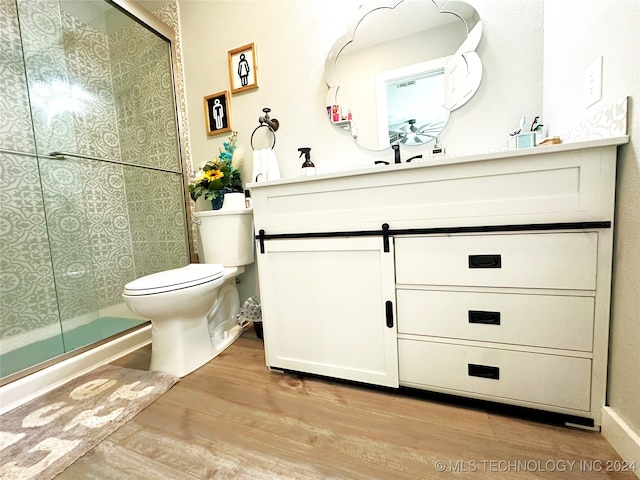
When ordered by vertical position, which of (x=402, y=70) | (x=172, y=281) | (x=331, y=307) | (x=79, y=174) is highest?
(x=402, y=70)

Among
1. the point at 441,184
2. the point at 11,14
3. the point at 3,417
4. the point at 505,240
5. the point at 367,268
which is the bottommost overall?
the point at 3,417

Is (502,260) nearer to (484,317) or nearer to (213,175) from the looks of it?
(484,317)

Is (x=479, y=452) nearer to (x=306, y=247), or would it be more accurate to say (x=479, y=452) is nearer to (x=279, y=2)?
(x=306, y=247)

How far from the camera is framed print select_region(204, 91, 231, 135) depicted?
1.76 meters

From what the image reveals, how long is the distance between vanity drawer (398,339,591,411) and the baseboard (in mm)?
48

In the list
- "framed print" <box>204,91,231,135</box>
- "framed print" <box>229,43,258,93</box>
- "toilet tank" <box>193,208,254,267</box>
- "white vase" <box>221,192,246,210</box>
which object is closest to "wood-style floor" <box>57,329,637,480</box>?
"toilet tank" <box>193,208,254,267</box>

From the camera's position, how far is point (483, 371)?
2.89 ft

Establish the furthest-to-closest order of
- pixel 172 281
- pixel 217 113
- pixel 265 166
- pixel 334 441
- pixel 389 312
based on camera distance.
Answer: pixel 217 113 < pixel 265 166 < pixel 172 281 < pixel 389 312 < pixel 334 441

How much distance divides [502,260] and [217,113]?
1.85 m

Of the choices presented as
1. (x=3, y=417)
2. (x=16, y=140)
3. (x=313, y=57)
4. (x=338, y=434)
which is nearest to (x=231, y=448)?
(x=338, y=434)

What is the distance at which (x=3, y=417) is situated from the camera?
102cm

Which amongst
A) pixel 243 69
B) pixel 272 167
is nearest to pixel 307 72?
pixel 243 69

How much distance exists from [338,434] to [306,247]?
648mm

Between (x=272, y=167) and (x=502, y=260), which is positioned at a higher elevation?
(x=272, y=167)
